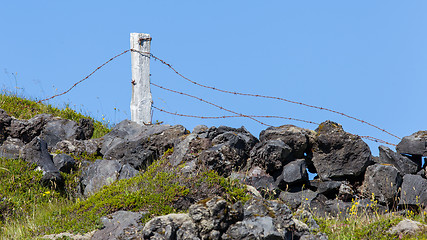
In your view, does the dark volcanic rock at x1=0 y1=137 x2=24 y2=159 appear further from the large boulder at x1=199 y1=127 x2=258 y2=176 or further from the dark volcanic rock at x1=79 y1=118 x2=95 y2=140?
the large boulder at x1=199 y1=127 x2=258 y2=176

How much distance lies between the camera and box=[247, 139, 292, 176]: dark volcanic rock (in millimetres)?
10820

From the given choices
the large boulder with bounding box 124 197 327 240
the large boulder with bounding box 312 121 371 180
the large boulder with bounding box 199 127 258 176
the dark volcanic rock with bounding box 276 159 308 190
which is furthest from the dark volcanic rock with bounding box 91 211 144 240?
the large boulder with bounding box 312 121 371 180

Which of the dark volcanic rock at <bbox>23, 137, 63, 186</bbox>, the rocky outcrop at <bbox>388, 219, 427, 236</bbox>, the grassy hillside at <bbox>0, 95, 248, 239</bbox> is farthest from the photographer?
the dark volcanic rock at <bbox>23, 137, 63, 186</bbox>

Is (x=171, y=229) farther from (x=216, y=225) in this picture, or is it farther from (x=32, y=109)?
(x=32, y=109)

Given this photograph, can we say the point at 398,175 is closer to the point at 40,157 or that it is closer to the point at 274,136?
the point at 274,136

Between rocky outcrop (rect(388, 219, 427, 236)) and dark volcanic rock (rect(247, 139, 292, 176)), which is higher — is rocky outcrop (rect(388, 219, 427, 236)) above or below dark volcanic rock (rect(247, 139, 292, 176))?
below

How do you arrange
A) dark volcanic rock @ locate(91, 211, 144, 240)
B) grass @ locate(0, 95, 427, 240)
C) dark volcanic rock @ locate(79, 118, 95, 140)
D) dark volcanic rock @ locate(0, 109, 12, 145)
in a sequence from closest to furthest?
dark volcanic rock @ locate(91, 211, 144, 240), grass @ locate(0, 95, 427, 240), dark volcanic rock @ locate(0, 109, 12, 145), dark volcanic rock @ locate(79, 118, 95, 140)

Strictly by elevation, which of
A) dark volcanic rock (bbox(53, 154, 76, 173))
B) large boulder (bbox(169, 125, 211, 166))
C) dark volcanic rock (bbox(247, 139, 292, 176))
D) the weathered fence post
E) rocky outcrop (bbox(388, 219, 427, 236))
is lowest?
rocky outcrop (bbox(388, 219, 427, 236))

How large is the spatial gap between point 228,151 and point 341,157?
2.61 metres

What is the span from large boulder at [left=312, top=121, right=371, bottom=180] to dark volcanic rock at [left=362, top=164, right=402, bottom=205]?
0.30 m

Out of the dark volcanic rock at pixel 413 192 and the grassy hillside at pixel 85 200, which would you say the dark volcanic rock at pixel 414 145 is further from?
the grassy hillside at pixel 85 200

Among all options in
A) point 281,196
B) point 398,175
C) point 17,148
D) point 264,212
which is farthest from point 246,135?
point 17,148

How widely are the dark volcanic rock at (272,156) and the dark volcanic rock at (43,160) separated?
486cm

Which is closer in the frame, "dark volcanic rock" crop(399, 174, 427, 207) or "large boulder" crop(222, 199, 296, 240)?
"large boulder" crop(222, 199, 296, 240)
